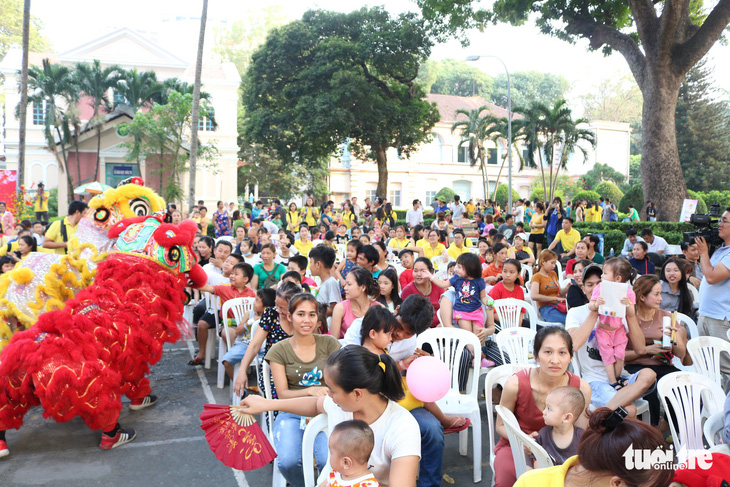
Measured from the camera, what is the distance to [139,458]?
418 centimetres

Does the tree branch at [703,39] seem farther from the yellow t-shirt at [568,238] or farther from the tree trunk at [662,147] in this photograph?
the yellow t-shirt at [568,238]

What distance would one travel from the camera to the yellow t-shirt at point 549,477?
201cm

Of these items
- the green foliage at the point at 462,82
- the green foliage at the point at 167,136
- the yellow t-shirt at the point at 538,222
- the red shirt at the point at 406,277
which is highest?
the green foliage at the point at 462,82

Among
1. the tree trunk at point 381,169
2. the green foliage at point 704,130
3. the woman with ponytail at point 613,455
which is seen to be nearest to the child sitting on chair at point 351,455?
the woman with ponytail at point 613,455

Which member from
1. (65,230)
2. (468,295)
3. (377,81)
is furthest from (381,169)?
(468,295)

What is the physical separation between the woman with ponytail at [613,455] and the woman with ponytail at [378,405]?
25.8 inches

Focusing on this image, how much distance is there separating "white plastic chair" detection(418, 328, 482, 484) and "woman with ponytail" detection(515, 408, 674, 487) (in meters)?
1.94

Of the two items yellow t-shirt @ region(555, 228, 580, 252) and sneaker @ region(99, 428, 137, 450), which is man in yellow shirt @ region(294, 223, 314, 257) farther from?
sneaker @ region(99, 428, 137, 450)

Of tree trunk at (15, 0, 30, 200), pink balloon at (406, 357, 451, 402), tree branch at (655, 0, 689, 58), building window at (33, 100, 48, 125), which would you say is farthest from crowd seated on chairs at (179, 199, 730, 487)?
building window at (33, 100, 48, 125)

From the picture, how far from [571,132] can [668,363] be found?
25.2 meters

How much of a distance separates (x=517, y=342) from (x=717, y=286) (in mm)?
1803

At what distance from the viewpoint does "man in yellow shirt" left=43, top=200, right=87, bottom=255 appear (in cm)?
A: 670

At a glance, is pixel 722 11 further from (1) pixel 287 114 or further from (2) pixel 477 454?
(1) pixel 287 114

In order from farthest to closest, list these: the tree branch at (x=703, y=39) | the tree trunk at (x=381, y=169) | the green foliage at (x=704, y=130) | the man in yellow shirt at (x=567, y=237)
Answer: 1. the green foliage at (x=704, y=130)
2. the tree trunk at (x=381, y=169)
3. the tree branch at (x=703, y=39)
4. the man in yellow shirt at (x=567, y=237)
